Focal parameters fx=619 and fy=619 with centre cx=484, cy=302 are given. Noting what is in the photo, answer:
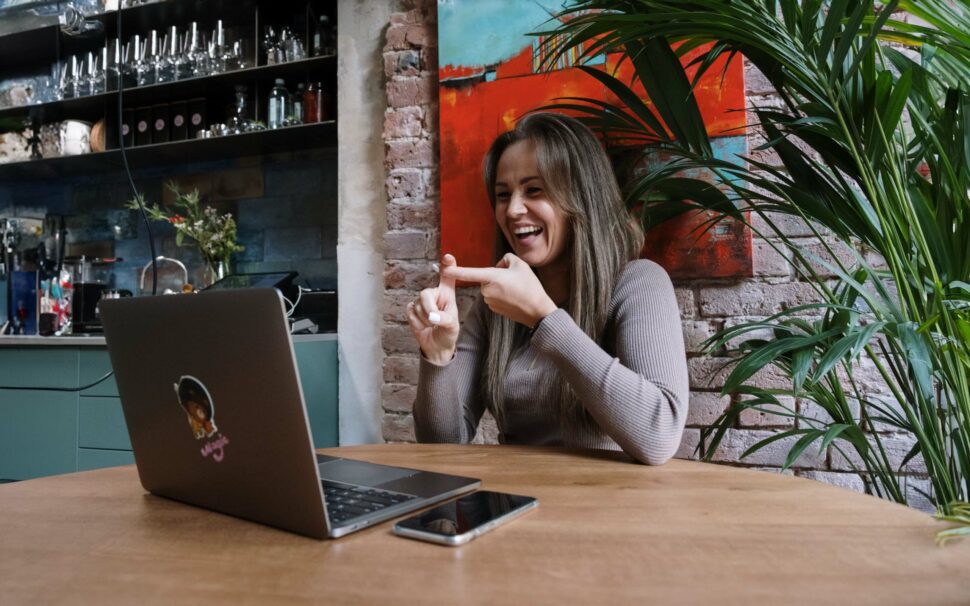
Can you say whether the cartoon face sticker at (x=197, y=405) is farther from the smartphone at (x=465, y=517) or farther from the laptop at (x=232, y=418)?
the smartphone at (x=465, y=517)

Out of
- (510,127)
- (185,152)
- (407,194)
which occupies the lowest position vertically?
(407,194)

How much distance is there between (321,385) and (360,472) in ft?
4.38

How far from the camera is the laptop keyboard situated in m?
0.63

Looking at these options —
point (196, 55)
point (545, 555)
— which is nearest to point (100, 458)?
point (196, 55)

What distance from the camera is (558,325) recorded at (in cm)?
107

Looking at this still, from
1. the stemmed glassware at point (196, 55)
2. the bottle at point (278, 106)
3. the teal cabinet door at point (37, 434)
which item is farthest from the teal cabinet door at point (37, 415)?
the stemmed glassware at point (196, 55)

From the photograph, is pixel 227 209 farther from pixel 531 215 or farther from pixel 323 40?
pixel 531 215

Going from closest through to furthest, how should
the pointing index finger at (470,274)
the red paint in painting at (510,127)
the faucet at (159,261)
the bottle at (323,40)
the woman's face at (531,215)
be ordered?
the pointing index finger at (470,274)
the woman's face at (531,215)
the red paint in painting at (510,127)
the bottle at (323,40)
the faucet at (159,261)

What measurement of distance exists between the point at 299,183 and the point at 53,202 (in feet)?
4.78

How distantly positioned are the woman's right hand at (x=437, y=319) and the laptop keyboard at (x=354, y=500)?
439 millimetres

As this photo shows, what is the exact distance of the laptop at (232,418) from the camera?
1.73 feet

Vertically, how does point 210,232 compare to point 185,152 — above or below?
below

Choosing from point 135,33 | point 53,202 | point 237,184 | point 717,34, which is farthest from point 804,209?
point 53,202

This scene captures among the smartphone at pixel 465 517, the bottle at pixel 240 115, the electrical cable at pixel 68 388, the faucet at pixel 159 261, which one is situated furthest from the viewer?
the faucet at pixel 159 261
